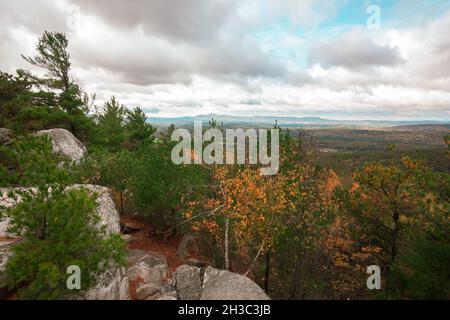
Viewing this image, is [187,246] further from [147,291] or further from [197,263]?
[147,291]

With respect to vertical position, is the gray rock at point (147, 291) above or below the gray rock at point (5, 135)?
below

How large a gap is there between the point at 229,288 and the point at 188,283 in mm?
1986

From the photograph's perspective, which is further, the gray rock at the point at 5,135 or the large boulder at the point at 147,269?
the gray rock at the point at 5,135

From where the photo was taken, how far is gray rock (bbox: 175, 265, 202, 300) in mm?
9883

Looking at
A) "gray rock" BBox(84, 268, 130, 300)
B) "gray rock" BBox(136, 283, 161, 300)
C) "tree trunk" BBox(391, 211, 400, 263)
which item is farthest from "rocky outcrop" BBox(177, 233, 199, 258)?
"tree trunk" BBox(391, 211, 400, 263)

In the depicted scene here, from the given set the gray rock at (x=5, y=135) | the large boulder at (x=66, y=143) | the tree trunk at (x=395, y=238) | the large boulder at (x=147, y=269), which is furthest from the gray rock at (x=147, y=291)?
the gray rock at (x=5, y=135)

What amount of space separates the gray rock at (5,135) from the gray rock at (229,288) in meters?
20.0

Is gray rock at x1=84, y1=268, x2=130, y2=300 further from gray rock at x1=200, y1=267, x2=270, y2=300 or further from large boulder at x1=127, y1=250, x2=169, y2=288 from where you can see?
gray rock at x1=200, y1=267, x2=270, y2=300

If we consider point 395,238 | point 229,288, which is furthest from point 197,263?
point 395,238

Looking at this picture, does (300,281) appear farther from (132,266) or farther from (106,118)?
(106,118)

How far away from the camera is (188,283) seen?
1039cm

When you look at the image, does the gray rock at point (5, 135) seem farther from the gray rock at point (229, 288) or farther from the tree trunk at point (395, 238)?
the tree trunk at point (395, 238)

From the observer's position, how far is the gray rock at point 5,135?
19.4 m
